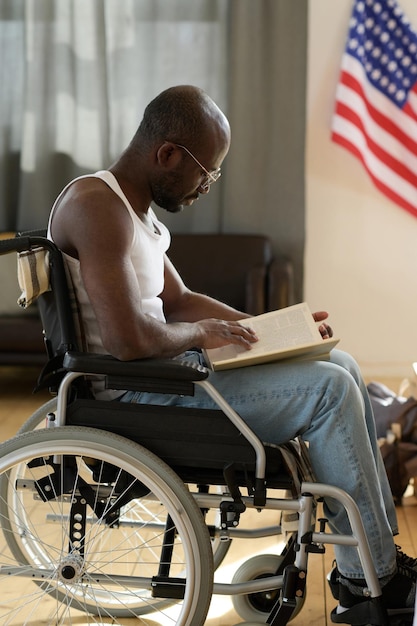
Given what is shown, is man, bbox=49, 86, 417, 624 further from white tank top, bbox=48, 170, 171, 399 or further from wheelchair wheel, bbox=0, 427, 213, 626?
→ wheelchair wheel, bbox=0, 427, 213, 626

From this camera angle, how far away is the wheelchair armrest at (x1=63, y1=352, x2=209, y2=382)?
161 centimetres

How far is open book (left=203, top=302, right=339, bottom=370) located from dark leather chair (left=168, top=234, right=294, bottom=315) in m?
2.23

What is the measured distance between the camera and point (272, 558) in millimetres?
1993

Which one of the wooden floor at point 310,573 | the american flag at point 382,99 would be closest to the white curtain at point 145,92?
the american flag at point 382,99

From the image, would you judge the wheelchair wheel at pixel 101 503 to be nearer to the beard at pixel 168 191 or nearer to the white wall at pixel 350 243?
the beard at pixel 168 191

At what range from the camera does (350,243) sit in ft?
15.3

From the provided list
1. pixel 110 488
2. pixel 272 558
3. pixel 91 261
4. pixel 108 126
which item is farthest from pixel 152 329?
pixel 108 126

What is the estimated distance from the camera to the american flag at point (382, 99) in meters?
4.46

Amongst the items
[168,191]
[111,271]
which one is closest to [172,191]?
[168,191]

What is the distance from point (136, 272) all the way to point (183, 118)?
32cm

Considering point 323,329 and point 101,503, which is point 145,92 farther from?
point 101,503

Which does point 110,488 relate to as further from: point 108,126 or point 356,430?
point 108,126

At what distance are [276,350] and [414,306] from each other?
3.07 metres

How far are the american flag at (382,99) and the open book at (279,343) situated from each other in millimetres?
2785
